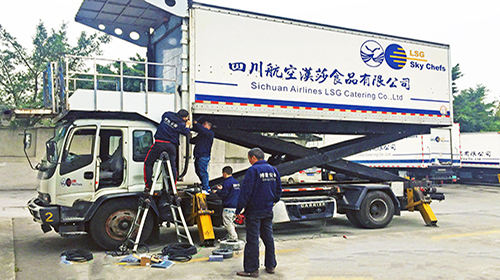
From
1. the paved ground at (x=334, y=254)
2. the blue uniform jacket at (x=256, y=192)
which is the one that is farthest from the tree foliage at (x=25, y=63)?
the blue uniform jacket at (x=256, y=192)

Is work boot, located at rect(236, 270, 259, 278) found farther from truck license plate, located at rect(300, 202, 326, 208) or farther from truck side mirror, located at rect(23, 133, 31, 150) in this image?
truck side mirror, located at rect(23, 133, 31, 150)

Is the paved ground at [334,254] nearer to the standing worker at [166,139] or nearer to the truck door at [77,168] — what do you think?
the truck door at [77,168]

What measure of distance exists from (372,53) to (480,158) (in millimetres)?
17230

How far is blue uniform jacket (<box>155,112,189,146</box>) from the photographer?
7.78 m

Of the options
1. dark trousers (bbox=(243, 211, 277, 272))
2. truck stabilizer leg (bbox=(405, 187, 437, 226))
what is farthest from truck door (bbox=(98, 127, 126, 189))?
truck stabilizer leg (bbox=(405, 187, 437, 226))

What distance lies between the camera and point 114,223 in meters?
7.67

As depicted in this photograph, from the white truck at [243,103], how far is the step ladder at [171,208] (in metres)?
0.26

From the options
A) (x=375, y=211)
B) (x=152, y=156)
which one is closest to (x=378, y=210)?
(x=375, y=211)

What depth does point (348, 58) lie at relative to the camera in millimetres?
9859

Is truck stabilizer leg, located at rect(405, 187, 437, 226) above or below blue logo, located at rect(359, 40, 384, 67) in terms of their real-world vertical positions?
below

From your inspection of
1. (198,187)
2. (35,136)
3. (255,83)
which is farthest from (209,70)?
(35,136)

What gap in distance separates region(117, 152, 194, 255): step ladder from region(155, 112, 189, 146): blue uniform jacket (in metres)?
0.32

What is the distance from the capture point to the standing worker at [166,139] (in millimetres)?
7730

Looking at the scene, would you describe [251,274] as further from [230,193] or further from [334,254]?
[230,193]
